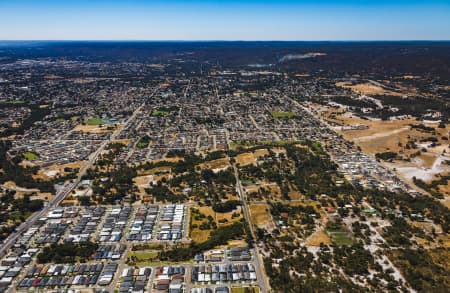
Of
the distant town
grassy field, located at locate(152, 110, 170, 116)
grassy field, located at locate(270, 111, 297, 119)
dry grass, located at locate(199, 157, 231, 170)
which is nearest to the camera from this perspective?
the distant town

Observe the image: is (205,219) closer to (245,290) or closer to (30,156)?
(245,290)

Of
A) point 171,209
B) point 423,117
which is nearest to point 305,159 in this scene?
point 171,209

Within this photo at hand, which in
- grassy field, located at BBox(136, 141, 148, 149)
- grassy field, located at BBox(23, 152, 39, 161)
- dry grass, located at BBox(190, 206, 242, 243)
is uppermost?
grassy field, located at BBox(23, 152, 39, 161)

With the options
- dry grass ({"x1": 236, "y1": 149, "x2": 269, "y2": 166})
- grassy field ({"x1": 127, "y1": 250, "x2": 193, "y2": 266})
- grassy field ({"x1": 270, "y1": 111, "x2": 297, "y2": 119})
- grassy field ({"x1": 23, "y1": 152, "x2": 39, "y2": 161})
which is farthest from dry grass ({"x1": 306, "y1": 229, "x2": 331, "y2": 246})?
grassy field ({"x1": 270, "y1": 111, "x2": 297, "y2": 119})

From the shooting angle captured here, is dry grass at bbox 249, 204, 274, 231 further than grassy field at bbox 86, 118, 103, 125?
No

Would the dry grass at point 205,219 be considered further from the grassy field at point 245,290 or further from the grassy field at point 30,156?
the grassy field at point 30,156

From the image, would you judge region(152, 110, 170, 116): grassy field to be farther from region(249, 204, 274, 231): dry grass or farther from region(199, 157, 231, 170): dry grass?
region(249, 204, 274, 231): dry grass

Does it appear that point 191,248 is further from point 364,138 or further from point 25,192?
point 364,138

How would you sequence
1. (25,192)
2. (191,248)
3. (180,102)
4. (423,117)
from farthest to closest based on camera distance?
1. (180,102)
2. (423,117)
3. (25,192)
4. (191,248)

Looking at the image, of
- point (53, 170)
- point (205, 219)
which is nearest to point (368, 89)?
point (205, 219)
